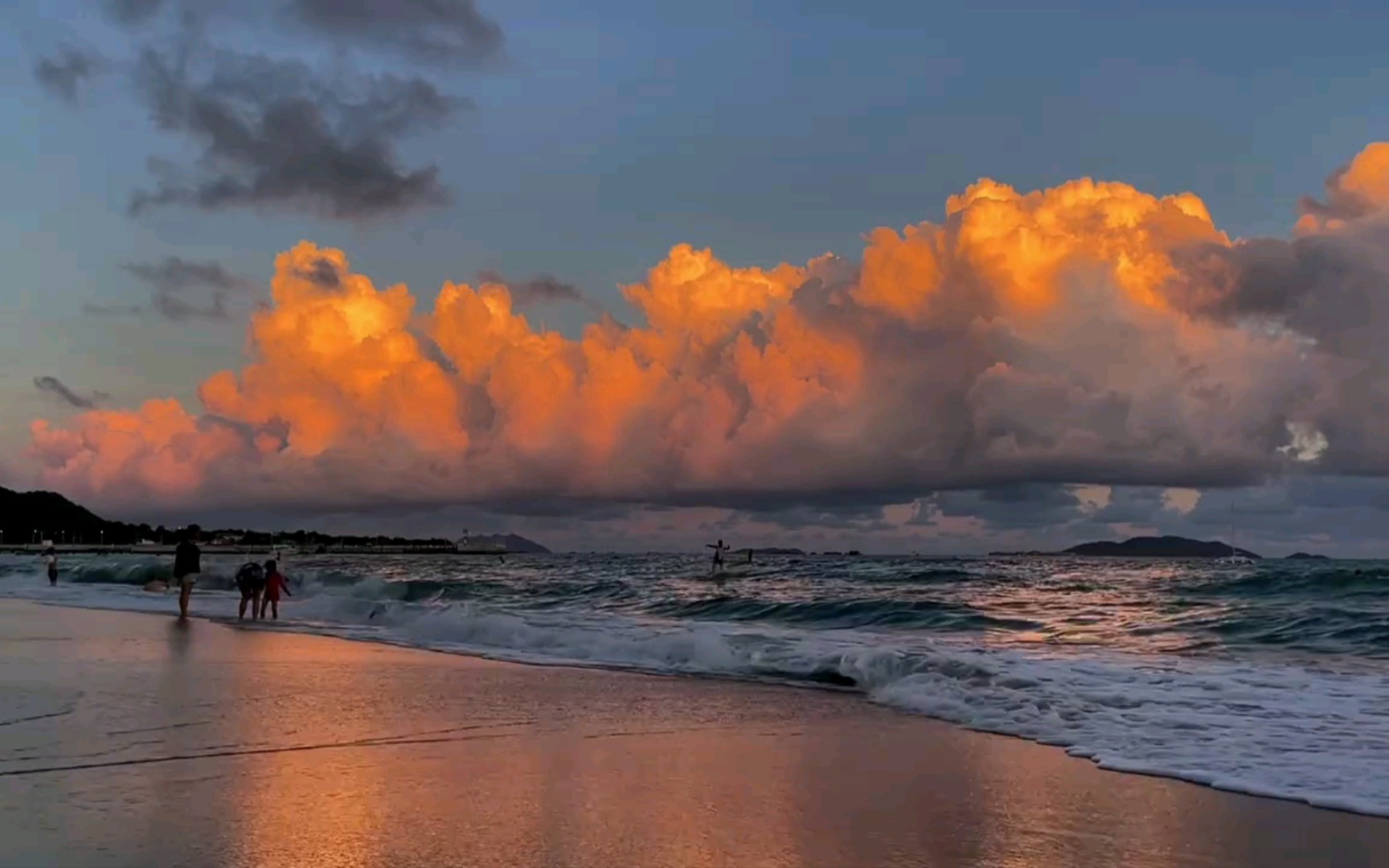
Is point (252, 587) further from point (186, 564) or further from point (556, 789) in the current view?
point (556, 789)

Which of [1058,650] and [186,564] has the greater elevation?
[186,564]

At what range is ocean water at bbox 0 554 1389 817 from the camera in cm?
975

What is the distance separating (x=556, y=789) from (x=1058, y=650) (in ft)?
44.1

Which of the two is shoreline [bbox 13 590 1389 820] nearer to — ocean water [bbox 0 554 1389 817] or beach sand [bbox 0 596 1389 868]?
ocean water [bbox 0 554 1389 817]

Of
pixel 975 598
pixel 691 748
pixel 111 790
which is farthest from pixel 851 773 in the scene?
pixel 975 598

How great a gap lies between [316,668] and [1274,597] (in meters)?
28.8

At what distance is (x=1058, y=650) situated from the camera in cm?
1892

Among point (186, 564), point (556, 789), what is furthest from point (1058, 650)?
point (186, 564)

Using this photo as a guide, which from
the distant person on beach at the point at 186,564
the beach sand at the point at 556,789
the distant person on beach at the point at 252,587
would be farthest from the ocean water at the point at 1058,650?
the distant person on beach at the point at 186,564

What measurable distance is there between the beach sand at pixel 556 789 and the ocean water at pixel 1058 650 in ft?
3.30

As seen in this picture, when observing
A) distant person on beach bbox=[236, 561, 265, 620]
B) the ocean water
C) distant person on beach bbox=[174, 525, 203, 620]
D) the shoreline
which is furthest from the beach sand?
distant person on beach bbox=[236, 561, 265, 620]

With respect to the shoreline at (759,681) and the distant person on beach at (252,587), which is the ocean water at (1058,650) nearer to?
the shoreline at (759,681)

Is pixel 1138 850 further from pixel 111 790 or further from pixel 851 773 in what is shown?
pixel 111 790

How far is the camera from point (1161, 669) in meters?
15.5
